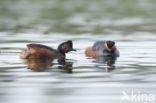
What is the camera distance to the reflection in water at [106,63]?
61.1 ft

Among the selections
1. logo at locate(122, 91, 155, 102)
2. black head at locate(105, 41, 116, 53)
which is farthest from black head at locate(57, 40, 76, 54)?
logo at locate(122, 91, 155, 102)

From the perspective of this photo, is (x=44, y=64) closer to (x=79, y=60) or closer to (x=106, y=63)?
(x=79, y=60)

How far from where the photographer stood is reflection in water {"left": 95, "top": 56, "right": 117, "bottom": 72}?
1861 cm

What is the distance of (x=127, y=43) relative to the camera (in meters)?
26.7

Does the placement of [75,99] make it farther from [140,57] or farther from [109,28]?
[109,28]

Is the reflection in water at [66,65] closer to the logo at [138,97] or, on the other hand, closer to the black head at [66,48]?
the black head at [66,48]

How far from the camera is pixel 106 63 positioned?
20.0 m

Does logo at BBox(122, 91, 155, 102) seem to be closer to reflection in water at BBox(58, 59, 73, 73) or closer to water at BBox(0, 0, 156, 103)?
water at BBox(0, 0, 156, 103)

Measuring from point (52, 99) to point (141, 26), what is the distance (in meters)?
24.0

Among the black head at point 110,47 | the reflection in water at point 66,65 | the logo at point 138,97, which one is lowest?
the logo at point 138,97

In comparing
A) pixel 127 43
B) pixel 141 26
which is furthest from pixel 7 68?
pixel 141 26

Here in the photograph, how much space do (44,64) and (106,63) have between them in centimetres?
201

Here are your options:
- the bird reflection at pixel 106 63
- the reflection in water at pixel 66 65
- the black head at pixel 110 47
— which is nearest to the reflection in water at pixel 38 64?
the reflection in water at pixel 66 65

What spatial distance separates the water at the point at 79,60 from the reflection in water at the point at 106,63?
0.10 ft
